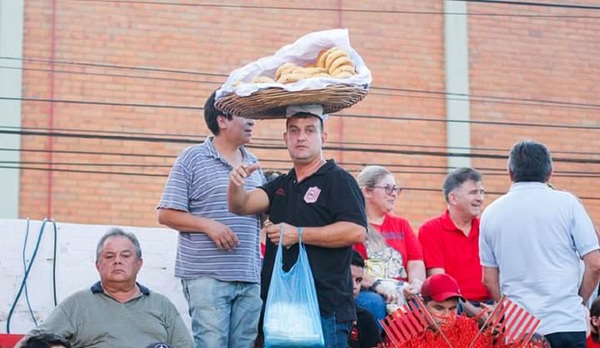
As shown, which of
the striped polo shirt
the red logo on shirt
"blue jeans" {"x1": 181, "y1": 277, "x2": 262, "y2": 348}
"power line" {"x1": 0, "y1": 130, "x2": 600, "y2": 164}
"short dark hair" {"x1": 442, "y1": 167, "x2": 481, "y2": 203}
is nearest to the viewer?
the red logo on shirt

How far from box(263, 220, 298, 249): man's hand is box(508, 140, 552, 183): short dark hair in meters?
1.74

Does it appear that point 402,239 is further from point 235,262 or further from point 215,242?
point 215,242

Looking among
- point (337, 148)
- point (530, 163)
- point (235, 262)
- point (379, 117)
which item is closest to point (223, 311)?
point (235, 262)

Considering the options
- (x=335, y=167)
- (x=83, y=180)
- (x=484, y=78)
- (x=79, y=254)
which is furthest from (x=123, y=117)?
(x=335, y=167)

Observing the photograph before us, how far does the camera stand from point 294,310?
5676 millimetres

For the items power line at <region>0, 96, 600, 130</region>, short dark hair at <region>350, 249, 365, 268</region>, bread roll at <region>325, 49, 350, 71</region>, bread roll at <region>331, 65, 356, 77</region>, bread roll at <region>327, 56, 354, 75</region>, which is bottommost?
short dark hair at <region>350, 249, 365, 268</region>

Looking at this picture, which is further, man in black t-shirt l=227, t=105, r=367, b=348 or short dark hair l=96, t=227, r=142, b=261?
short dark hair l=96, t=227, r=142, b=261

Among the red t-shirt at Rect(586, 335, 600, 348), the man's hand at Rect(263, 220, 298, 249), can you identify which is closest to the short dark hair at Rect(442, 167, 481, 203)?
the red t-shirt at Rect(586, 335, 600, 348)

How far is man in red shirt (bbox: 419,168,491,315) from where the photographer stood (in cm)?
820

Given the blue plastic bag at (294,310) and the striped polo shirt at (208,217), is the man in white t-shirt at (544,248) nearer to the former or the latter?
the striped polo shirt at (208,217)

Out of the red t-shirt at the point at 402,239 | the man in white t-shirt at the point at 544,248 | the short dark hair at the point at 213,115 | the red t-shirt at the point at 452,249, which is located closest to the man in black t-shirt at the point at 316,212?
the short dark hair at the point at 213,115

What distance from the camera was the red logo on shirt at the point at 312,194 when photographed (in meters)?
5.98

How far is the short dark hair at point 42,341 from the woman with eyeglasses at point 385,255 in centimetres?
224

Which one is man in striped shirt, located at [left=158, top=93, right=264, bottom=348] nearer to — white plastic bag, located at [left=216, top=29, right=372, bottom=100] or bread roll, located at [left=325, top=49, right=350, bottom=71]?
white plastic bag, located at [left=216, top=29, right=372, bottom=100]
